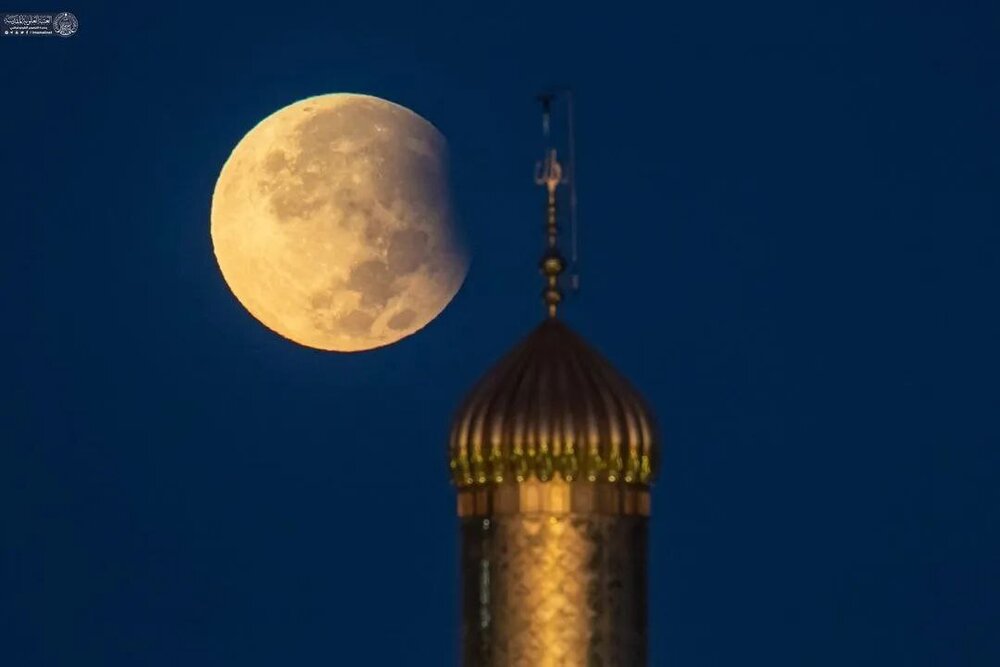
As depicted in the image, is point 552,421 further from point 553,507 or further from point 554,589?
point 554,589

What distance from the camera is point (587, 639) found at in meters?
67.6

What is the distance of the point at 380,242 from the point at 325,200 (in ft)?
3.72

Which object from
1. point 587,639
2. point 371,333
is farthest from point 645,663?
point 371,333

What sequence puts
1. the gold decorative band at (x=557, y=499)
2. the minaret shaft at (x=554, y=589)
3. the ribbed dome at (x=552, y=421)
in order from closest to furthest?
the minaret shaft at (x=554, y=589) → the gold decorative band at (x=557, y=499) → the ribbed dome at (x=552, y=421)

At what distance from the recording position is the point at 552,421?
6875 centimetres

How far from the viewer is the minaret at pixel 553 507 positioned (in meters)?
67.6

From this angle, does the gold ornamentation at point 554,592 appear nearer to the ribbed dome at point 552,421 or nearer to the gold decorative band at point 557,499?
the gold decorative band at point 557,499

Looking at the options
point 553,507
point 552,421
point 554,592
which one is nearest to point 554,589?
point 554,592

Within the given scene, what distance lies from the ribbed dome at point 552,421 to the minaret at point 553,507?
1cm

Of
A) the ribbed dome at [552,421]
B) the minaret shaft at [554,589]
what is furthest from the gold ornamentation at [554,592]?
the ribbed dome at [552,421]

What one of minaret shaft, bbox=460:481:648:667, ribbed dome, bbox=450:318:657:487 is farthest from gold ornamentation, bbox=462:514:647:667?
ribbed dome, bbox=450:318:657:487

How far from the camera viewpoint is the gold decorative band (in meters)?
68.2

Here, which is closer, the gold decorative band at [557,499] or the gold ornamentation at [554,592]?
the gold ornamentation at [554,592]

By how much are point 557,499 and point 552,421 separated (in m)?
1.27
